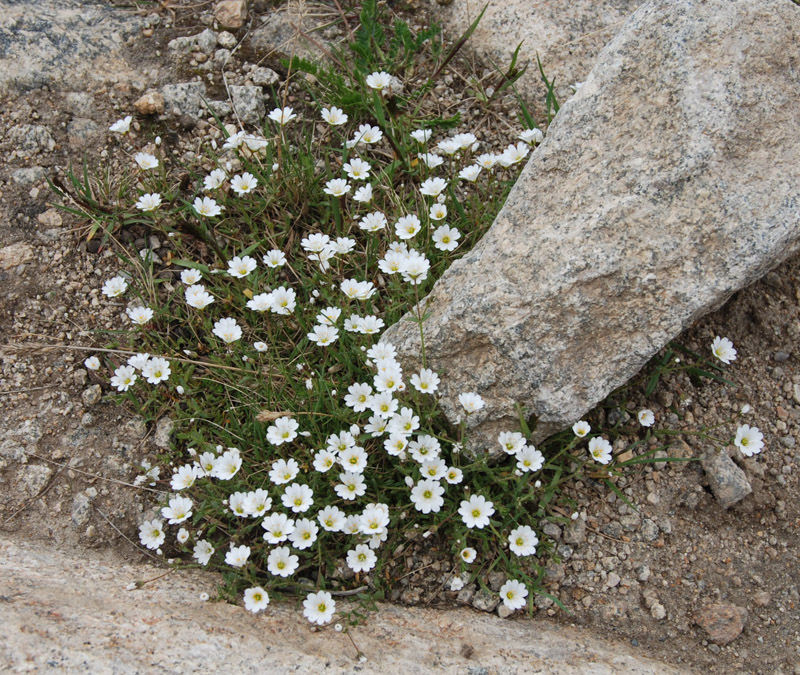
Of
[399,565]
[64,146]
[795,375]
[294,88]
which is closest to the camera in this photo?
[399,565]

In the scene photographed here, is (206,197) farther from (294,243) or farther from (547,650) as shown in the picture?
(547,650)

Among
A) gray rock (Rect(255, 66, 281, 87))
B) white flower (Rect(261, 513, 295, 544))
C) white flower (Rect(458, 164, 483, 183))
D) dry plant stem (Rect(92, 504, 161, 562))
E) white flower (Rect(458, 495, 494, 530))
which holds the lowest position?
dry plant stem (Rect(92, 504, 161, 562))

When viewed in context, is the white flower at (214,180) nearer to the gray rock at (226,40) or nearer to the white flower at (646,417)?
the gray rock at (226,40)

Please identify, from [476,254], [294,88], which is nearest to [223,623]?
[476,254]

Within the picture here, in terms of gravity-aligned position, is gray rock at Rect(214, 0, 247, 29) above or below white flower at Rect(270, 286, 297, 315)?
above

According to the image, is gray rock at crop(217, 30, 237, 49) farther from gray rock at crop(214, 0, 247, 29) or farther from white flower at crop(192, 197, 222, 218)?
white flower at crop(192, 197, 222, 218)

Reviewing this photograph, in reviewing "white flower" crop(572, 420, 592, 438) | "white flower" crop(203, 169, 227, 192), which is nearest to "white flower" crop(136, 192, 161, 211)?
"white flower" crop(203, 169, 227, 192)
